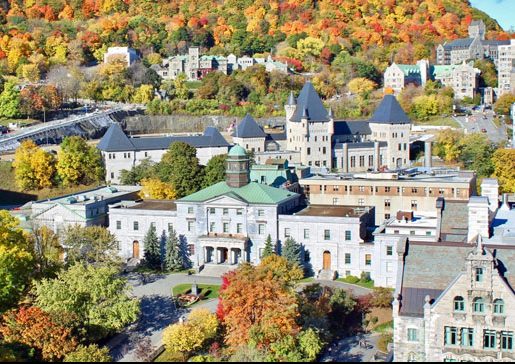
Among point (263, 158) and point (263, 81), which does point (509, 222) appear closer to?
point (263, 158)

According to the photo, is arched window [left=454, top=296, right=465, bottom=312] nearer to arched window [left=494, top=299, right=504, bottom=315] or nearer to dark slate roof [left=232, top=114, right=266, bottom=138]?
arched window [left=494, top=299, right=504, bottom=315]

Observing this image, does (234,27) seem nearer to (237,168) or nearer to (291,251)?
(237,168)

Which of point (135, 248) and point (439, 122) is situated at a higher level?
point (439, 122)

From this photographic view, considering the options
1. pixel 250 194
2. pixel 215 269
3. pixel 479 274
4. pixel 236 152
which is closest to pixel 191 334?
pixel 479 274

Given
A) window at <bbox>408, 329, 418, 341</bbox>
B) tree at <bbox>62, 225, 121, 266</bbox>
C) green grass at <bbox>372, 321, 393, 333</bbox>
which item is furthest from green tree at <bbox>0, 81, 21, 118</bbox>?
window at <bbox>408, 329, 418, 341</bbox>

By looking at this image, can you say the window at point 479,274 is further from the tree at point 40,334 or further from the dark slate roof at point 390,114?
the dark slate roof at point 390,114
